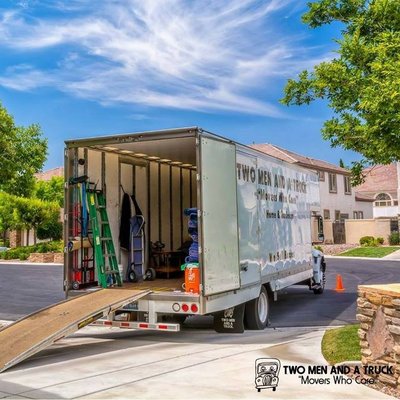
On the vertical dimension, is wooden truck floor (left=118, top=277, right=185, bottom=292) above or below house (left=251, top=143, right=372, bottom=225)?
below

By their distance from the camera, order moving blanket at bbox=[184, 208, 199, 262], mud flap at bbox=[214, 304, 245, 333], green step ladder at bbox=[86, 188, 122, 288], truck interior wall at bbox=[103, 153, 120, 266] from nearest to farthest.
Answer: moving blanket at bbox=[184, 208, 199, 262] < mud flap at bbox=[214, 304, 245, 333] < green step ladder at bbox=[86, 188, 122, 288] < truck interior wall at bbox=[103, 153, 120, 266]

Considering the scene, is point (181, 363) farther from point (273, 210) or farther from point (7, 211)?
point (7, 211)

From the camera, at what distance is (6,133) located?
12570mm

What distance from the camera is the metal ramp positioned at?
7.75 m

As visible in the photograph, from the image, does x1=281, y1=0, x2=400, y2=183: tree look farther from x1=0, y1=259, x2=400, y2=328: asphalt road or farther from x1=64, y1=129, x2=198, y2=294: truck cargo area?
x1=0, y1=259, x2=400, y2=328: asphalt road

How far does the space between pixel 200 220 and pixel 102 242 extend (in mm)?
2912

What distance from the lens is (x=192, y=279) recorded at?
915cm

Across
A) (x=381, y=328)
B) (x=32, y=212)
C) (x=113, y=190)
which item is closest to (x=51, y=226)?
(x=32, y=212)

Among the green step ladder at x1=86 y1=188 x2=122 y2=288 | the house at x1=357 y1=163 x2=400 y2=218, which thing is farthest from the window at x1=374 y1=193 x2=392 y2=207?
the green step ladder at x1=86 y1=188 x2=122 y2=288

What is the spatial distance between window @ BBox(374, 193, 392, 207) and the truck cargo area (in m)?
47.5

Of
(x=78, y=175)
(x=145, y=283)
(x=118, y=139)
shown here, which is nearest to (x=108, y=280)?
(x=145, y=283)

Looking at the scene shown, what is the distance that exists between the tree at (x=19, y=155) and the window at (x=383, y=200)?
50382 mm

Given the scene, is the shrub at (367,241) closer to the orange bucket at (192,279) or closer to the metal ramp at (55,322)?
the metal ramp at (55,322)

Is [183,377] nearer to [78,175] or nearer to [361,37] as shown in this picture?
[78,175]
